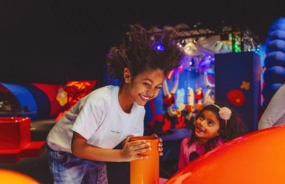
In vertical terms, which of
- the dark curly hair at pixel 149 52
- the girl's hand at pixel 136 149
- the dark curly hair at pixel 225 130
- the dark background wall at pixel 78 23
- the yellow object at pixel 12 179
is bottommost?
the dark curly hair at pixel 225 130

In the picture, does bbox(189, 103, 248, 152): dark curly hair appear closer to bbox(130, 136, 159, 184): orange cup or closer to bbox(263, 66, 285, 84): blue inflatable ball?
bbox(130, 136, 159, 184): orange cup

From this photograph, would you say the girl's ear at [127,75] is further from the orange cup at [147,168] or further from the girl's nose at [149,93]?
the orange cup at [147,168]

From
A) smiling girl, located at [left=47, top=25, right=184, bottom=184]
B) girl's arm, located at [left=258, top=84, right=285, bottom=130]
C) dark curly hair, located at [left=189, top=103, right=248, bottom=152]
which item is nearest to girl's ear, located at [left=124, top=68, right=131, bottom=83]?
smiling girl, located at [left=47, top=25, right=184, bottom=184]

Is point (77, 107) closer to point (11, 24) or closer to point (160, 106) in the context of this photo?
point (160, 106)

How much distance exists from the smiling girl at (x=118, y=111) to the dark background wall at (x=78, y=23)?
2970 mm

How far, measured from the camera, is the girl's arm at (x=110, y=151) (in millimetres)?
908

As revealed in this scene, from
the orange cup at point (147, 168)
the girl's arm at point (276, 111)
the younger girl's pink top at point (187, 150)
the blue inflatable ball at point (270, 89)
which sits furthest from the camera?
the blue inflatable ball at point (270, 89)

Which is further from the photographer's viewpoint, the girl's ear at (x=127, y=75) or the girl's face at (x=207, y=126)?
the girl's face at (x=207, y=126)

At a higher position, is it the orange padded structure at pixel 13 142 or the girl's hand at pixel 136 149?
the girl's hand at pixel 136 149

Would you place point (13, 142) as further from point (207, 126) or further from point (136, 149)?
point (136, 149)

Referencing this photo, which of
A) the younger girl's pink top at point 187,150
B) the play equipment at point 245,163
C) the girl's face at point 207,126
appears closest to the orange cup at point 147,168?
the play equipment at point 245,163

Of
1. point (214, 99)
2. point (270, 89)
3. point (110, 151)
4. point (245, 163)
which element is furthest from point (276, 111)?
point (214, 99)

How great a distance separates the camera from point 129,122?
143 cm

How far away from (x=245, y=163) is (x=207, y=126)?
111cm
